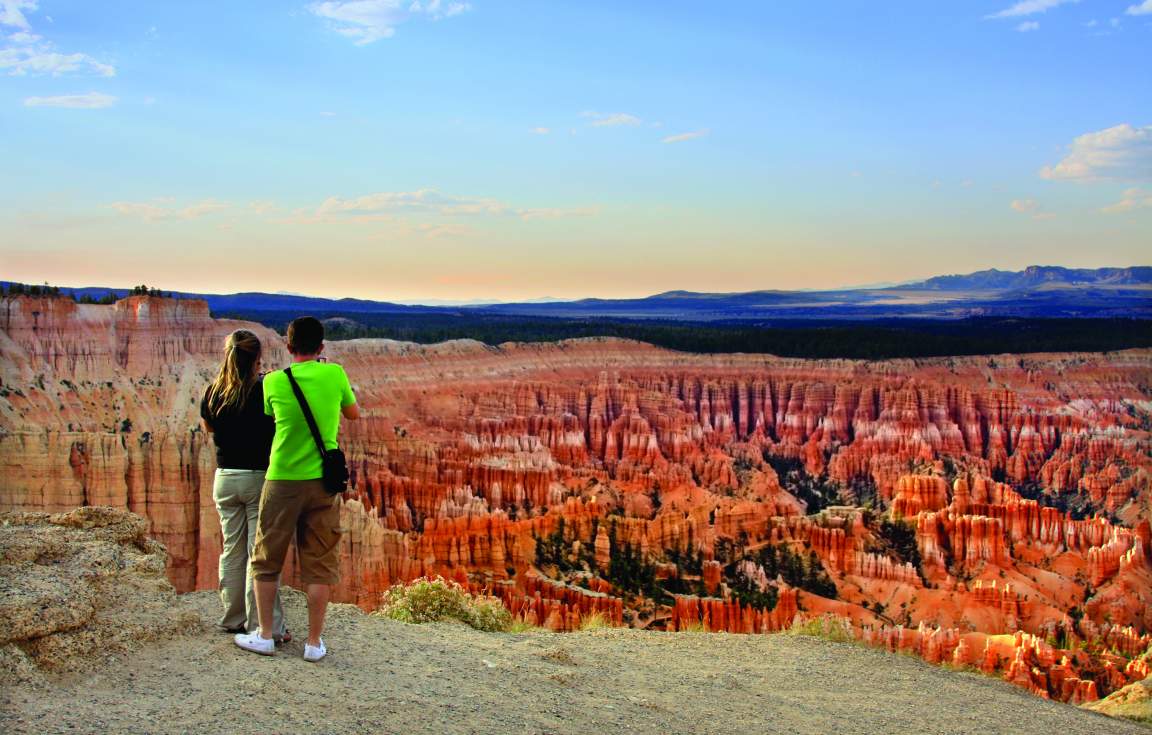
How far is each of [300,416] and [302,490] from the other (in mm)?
548

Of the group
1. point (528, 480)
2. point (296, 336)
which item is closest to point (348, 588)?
point (528, 480)

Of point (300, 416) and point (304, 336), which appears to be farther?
point (304, 336)

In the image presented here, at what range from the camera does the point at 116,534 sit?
9125 millimetres

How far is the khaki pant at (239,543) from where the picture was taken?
7.77 metres

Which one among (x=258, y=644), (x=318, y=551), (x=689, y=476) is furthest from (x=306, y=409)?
(x=689, y=476)

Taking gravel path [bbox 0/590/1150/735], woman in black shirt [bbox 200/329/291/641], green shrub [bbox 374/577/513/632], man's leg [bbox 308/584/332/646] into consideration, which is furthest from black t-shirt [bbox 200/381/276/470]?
green shrub [bbox 374/577/513/632]

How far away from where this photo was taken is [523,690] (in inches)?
303

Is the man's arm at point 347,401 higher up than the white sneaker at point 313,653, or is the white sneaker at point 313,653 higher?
the man's arm at point 347,401

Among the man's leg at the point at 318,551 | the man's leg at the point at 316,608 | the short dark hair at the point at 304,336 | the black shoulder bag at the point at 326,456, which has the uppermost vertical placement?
the short dark hair at the point at 304,336

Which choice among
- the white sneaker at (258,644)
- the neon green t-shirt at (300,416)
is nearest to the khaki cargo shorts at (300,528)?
the neon green t-shirt at (300,416)

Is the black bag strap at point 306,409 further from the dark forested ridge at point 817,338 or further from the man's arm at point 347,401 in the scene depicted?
the dark forested ridge at point 817,338

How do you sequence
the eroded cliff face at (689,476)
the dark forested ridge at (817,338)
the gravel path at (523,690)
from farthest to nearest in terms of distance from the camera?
the dark forested ridge at (817,338)
the eroded cliff face at (689,476)
the gravel path at (523,690)

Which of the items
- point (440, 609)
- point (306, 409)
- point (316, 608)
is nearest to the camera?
point (306, 409)

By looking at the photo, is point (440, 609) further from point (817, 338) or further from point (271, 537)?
point (817, 338)
